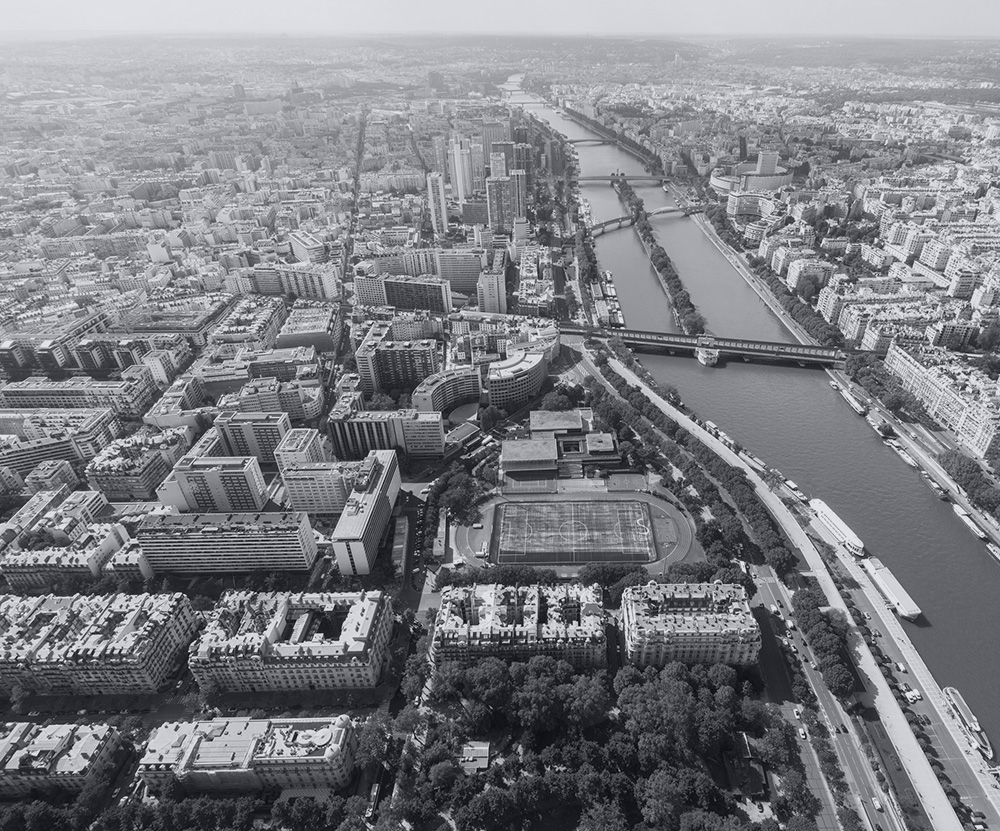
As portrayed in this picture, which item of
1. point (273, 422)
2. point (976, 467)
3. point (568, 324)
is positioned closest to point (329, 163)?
point (568, 324)

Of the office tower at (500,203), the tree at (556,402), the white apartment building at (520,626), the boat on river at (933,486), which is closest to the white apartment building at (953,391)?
the boat on river at (933,486)

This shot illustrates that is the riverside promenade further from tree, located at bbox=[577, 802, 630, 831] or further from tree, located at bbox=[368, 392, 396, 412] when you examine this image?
tree, located at bbox=[368, 392, 396, 412]

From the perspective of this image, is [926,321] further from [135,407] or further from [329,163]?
[329,163]

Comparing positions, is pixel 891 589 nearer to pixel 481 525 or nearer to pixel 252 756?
pixel 481 525

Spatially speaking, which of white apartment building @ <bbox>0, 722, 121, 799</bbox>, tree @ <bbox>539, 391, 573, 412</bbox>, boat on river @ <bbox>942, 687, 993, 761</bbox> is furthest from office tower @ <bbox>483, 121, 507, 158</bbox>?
white apartment building @ <bbox>0, 722, 121, 799</bbox>

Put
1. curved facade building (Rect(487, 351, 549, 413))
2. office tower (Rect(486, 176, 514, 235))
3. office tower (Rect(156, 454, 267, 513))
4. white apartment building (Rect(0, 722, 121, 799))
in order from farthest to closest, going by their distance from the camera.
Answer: office tower (Rect(486, 176, 514, 235))
curved facade building (Rect(487, 351, 549, 413))
office tower (Rect(156, 454, 267, 513))
white apartment building (Rect(0, 722, 121, 799))

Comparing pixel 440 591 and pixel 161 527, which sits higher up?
pixel 161 527
